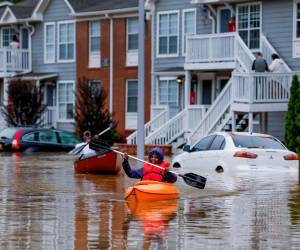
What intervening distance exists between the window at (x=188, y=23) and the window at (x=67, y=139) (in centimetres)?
638

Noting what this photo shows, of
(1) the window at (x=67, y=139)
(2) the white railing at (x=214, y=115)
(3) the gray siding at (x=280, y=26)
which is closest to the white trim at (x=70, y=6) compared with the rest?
(1) the window at (x=67, y=139)

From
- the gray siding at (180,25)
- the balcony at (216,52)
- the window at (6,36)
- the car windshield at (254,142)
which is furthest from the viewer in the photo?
the window at (6,36)

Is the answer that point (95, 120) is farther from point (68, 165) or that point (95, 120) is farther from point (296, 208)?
point (296, 208)

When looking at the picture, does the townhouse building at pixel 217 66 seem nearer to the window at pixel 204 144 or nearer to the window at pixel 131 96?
the window at pixel 131 96

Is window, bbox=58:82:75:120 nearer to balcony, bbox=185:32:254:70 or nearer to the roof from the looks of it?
the roof

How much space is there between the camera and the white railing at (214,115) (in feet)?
128

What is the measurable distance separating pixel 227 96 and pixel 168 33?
8.04 meters

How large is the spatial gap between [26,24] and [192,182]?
34.3 metres

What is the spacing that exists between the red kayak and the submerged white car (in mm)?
1830

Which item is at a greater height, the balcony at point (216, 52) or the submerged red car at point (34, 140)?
the balcony at point (216, 52)

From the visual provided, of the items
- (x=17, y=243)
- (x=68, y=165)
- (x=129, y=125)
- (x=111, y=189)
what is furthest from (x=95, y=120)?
(x=17, y=243)

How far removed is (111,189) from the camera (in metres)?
24.2

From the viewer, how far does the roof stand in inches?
1924

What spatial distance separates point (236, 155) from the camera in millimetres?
27422
